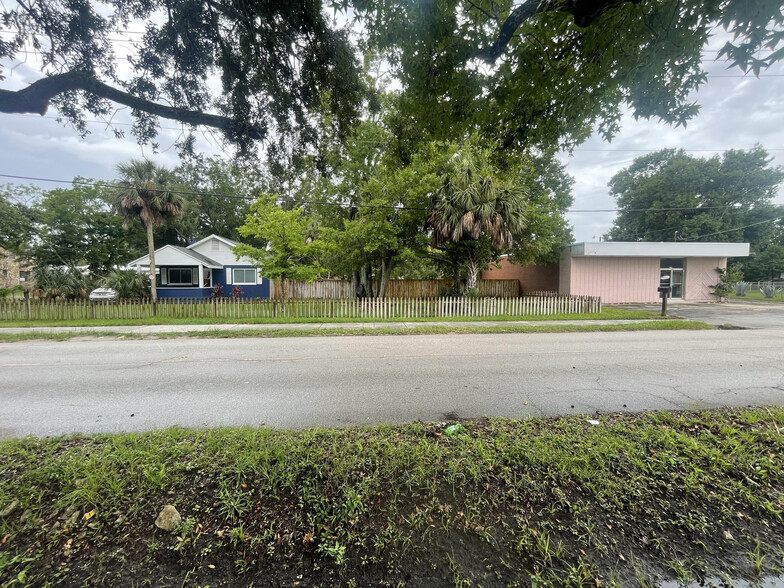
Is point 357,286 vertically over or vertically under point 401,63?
under

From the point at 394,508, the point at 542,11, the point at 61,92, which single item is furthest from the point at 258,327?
the point at 542,11

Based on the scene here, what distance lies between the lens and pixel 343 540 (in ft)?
6.80

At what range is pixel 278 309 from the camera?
1384 cm

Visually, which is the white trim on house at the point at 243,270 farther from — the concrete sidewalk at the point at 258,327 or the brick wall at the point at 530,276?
the brick wall at the point at 530,276

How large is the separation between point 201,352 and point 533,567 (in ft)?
25.7

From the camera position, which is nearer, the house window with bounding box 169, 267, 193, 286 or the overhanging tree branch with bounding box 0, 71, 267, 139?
the overhanging tree branch with bounding box 0, 71, 267, 139

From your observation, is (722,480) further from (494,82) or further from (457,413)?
(494,82)

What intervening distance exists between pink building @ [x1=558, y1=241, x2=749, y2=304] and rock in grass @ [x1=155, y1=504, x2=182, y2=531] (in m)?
21.8

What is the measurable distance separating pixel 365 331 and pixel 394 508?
8.20m

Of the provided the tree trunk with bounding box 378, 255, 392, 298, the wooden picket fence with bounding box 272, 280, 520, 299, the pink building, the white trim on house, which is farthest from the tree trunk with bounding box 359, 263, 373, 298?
the pink building

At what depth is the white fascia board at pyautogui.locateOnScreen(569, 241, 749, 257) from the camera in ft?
63.4

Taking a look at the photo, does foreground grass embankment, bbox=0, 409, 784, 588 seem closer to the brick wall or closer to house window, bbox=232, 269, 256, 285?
the brick wall

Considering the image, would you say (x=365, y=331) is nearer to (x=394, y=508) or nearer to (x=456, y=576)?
(x=394, y=508)

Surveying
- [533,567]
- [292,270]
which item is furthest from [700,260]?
[533,567]
